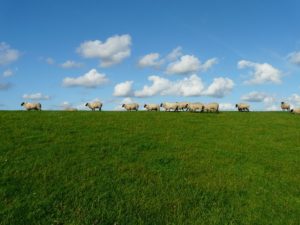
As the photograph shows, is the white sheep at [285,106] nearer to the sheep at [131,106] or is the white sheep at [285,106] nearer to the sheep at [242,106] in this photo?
the sheep at [242,106]

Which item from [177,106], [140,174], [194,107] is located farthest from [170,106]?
[140,174]

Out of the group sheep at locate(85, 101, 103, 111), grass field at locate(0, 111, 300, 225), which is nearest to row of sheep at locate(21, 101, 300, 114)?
sheep at locate(85, 101, 103, 111)

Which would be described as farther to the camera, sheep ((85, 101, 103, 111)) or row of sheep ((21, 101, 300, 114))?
sheep ((85, 101, 103, 111))

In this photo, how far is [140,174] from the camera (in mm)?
21625

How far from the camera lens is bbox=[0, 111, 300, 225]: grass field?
17281mm

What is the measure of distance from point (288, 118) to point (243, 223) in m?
33.6

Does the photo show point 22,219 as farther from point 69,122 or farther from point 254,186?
point 69,122

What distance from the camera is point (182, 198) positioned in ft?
62.6

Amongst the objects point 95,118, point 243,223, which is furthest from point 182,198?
point 95,118

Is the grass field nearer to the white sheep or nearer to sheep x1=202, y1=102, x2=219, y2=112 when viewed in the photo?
sheep x1=202, y1=102, x2=219, y2=112

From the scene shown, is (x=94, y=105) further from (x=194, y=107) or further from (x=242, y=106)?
(x=242, y=106)

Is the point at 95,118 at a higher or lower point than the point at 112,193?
higher

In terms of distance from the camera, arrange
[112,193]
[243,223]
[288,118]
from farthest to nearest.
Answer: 1. [288,118]
2. [112,193]
3. [243,223]

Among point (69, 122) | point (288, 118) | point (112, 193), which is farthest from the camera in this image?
point (288, 118)
